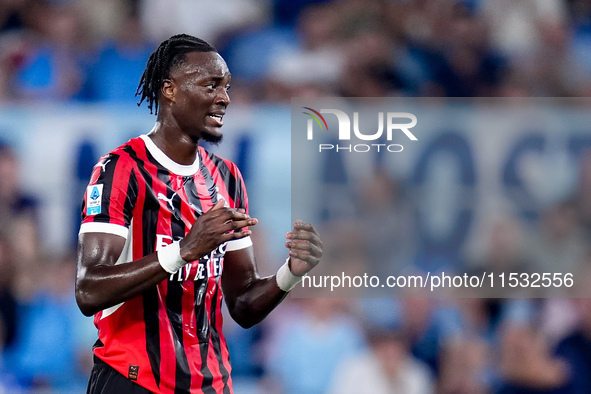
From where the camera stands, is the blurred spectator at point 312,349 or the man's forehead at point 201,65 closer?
the man's forehead at point 201,65

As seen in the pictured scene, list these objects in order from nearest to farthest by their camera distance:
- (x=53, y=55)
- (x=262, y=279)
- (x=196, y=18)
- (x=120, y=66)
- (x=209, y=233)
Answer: (x=209, y=233) < (x=262, y=279) < (x=120, y=66) < (x=53, y=55) < (x=196, y=18)

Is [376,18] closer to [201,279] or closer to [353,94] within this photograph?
[353,94]

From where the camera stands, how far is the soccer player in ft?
7.86

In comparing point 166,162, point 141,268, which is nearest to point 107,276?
point 141,268

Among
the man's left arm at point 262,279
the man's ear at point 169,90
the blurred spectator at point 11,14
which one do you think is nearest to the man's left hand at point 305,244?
the man's left arm at point 262,279

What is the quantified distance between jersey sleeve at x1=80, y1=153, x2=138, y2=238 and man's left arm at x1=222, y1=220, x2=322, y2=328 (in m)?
0.58

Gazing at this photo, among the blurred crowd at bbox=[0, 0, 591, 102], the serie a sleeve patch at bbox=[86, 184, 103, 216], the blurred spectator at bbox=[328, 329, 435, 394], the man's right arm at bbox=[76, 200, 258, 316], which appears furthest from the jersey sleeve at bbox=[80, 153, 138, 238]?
the blurred crowd at bbox=[0, 0, 591, 102]

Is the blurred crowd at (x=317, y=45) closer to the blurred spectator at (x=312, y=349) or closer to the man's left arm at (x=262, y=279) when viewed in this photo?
the blurred spectator at (x=312, y=349)

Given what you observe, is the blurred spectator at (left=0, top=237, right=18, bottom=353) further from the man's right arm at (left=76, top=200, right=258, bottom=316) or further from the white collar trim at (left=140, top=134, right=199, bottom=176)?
the man's right arm at (left=76, top=200, right=258, bottom=316)

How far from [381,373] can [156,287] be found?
9.40 ft

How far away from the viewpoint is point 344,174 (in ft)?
18.7

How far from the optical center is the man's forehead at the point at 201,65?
2.81 m

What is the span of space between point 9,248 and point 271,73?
2.43 m

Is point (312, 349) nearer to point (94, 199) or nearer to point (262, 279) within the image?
point (262, 279)
